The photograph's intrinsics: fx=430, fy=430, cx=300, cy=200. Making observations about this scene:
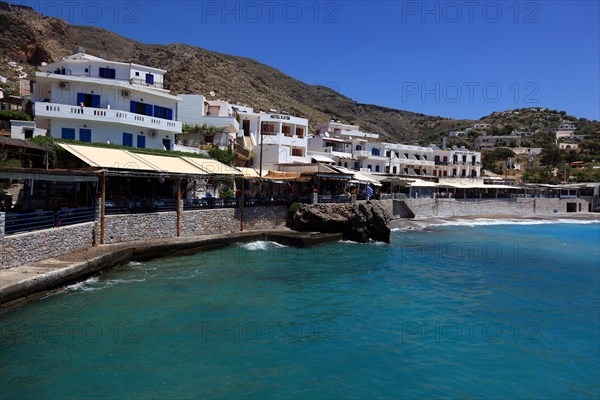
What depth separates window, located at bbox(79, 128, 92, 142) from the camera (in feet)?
99.4

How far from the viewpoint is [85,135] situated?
30.5 m

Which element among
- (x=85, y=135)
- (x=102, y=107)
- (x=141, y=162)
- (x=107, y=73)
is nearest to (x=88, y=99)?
(x=102, y=107)

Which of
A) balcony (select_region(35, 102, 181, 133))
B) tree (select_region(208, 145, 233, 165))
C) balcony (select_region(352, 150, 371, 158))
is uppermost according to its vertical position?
balcony (select_region(352, 150, 371, 158))

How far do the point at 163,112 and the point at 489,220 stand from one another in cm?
4251

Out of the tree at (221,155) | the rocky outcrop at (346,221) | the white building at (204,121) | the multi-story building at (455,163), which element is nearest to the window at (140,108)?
the tree at (221,155)

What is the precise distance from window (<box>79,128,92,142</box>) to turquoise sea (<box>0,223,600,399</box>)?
1340 centimetres

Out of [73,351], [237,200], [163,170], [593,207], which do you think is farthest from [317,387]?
[593,207]

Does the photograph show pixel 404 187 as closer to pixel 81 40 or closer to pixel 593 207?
pixel 593 207

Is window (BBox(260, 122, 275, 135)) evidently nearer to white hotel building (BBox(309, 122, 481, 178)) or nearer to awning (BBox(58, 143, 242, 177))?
white hotel building (BBox(309, 122, 481, 178))

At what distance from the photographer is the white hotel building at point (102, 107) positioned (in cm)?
2985

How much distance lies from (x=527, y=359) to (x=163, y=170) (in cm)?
1995

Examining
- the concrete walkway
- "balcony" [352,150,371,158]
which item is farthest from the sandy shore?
the concrete walkway

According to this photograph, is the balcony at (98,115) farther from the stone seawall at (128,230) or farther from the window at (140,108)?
the stone seawall at (128,230)

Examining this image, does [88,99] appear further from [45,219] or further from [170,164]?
[45,219]
